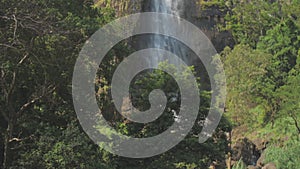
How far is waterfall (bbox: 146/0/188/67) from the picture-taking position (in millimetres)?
26922

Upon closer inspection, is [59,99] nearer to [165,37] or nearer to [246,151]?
[246,151]

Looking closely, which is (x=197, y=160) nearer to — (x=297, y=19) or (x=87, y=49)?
(x=87, y=49)

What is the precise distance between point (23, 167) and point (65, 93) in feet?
7.26

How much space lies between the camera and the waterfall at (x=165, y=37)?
26922 mm

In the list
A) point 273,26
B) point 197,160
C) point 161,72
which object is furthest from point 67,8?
point 273,26

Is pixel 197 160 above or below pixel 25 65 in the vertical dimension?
below

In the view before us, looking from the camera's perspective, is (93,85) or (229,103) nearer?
(93,85)

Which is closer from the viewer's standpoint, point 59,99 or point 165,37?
point 59,99

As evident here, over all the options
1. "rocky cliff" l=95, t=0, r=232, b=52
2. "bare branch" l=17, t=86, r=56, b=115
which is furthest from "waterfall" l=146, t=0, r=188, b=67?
"bare branch" l=17, t=86, r=56, b=115

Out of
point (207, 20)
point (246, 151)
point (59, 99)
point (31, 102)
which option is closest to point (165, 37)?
point (207, 20)

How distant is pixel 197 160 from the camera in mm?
11711

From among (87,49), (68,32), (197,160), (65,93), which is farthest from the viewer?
(197,160)

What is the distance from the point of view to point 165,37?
2741cm

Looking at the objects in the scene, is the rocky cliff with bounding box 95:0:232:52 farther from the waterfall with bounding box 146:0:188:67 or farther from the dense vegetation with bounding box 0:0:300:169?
the dense vegetation with bounding box 0:0:300:169
